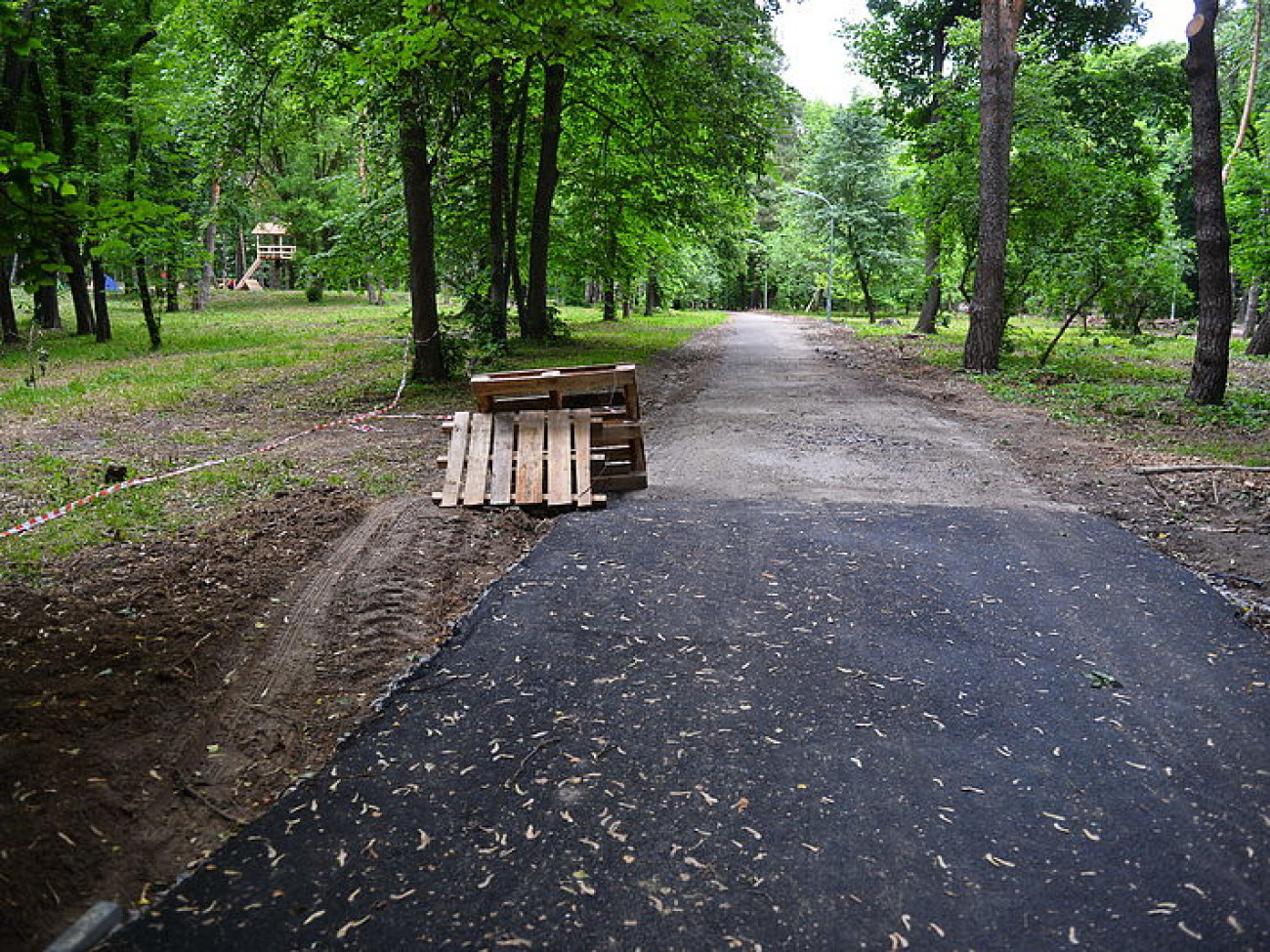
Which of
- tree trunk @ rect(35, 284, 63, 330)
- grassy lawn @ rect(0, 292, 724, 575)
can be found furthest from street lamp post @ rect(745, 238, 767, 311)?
tree trunk @ rect(35, 284, 63, 330)

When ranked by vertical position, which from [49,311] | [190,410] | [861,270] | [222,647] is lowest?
[222,647]

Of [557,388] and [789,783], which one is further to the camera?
[557,388]

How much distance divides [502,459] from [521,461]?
0.50 feet

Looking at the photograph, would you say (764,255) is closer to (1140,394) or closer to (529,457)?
(1140,394)

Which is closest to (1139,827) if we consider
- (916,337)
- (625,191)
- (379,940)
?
(379,940)

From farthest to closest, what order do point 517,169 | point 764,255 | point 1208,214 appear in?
point 764,255, point 517,169, point 1208,214

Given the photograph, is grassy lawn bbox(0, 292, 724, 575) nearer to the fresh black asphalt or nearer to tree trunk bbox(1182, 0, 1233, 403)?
the fresh black asphalt

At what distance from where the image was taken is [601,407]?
7.38m

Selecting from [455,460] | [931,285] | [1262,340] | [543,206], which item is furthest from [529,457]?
[1262,340]

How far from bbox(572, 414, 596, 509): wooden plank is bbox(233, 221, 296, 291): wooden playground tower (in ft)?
132

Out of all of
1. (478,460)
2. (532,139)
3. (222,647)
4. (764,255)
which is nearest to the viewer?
(222,647)

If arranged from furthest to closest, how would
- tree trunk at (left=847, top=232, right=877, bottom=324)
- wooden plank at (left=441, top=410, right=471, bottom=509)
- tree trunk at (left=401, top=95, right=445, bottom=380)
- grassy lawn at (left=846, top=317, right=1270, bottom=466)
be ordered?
tree trunk at (left=847, top=232, right=877, bottom=324) < tree trunk at (left=401, top=95, right=445, bottom=380) < grassy lawn at (left=846, top=317, right=1270, bottom=466) < wooden plank at (left=441, top=410, right=471, bottom=509)

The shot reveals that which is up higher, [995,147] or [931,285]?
[995,147]

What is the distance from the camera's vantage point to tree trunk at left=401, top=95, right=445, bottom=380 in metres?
11.7
